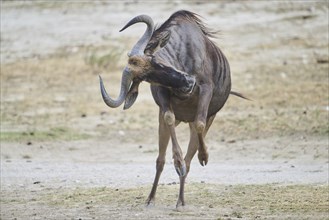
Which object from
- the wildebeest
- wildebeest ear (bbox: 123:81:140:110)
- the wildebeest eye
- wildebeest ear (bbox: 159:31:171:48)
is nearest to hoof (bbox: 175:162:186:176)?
the wildebeest

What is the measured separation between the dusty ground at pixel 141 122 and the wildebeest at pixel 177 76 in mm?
712

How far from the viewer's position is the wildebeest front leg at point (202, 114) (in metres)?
11.2

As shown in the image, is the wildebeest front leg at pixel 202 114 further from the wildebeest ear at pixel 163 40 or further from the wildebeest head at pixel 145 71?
the wildebeest ear at pixel 163 40

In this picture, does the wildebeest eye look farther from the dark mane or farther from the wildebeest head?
the dark mane

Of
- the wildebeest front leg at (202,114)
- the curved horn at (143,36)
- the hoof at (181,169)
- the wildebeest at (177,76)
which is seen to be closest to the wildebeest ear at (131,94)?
the wildebeest at (177,76)

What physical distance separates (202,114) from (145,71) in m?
0.68

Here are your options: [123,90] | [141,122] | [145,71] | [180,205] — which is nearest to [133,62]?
[145,71]

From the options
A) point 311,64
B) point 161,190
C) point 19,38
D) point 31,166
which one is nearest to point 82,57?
point 19,38

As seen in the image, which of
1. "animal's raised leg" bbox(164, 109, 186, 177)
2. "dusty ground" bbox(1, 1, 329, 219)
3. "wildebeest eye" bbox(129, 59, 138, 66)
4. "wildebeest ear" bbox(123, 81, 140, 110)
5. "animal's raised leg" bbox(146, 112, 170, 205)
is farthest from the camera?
"dusty ground" bbox(1, 1, 329, 219)

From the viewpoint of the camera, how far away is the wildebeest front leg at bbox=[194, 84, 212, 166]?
1123cm

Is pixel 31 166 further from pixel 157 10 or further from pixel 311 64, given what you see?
pixel 157 10

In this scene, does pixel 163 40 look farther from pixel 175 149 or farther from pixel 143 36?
pixel 175 149

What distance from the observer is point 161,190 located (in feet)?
41.9

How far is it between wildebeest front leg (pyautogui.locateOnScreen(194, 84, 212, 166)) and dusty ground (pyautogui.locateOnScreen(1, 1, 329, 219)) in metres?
0.59
